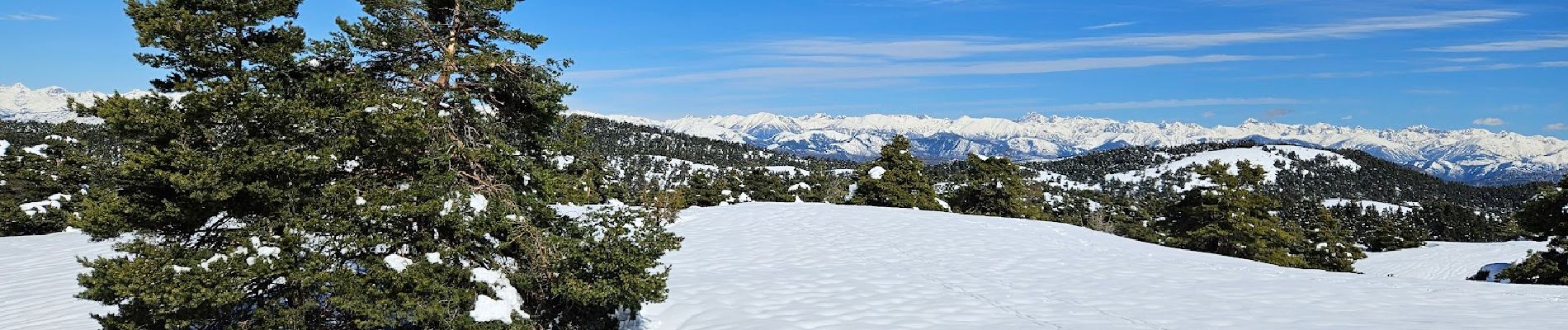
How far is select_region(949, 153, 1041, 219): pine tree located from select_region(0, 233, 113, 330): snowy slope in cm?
4058

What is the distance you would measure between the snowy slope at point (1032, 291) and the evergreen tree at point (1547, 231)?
51.2 ft

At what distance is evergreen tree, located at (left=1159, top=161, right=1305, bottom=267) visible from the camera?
3475 centimetres

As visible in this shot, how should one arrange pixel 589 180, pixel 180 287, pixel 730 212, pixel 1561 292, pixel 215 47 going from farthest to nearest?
pixel 730 212, pixel 1561 292, pixel 589 180, pixel 215 47, pixel 180 287

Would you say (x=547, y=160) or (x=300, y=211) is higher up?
(x=547, y=160)

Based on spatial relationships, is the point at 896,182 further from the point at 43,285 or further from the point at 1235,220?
the point at 43,285

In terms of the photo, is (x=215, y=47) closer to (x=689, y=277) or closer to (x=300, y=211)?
(x=300, y=211)

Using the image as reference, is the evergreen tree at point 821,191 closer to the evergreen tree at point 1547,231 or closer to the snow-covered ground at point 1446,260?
the evergreen tree at point 1547,231

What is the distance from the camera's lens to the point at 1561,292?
12516 mm

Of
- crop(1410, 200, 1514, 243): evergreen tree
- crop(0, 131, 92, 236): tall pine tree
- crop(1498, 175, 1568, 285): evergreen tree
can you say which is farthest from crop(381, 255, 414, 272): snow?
crop(1410, 200, 1514, 243): evergreen tree

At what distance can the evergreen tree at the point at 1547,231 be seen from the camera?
25328 millimetres

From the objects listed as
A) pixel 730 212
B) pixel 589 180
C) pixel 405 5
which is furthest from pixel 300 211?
pixel 730 212

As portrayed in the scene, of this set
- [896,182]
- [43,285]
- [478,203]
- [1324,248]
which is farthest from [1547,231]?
[43,285]

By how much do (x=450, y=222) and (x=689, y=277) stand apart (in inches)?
315

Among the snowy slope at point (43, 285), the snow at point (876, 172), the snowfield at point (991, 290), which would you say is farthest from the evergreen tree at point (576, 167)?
the snow at point (876, 172)
